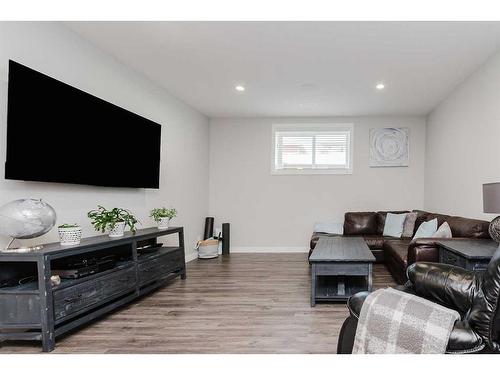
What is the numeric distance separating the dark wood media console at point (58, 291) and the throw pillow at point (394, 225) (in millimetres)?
3846

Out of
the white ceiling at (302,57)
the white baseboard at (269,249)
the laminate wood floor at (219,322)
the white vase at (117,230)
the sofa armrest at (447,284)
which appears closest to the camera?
the sofa armrest at (447,284)

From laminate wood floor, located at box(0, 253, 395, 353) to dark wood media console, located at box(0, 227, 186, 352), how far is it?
0.11 metres

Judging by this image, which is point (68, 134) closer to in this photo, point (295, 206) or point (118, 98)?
point (118, 98)

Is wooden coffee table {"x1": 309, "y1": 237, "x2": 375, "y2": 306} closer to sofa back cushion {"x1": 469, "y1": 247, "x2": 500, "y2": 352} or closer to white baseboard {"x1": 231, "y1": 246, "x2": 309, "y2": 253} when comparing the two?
sofa back cushion {"x1": 469, "y1": 247, "x2": 500, "y2": 352}

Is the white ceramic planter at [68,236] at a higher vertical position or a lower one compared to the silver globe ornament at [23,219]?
lower

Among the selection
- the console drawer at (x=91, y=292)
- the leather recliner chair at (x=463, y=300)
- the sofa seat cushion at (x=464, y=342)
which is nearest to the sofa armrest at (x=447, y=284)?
the leather recliner chair at (x=463, y=300)

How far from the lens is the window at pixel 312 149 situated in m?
6.17

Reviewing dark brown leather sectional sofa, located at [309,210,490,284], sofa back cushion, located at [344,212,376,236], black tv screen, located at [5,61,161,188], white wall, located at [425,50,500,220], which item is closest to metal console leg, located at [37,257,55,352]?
black tv screen, located at [5,61,161,188]

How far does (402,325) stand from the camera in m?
1.35

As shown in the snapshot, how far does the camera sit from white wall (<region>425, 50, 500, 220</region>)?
11.1 ft

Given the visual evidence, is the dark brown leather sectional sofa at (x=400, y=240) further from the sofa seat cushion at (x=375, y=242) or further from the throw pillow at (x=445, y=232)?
the throw pillow at (x=445, y=232)

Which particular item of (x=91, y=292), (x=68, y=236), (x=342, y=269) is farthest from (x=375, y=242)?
(x=68, y=236)

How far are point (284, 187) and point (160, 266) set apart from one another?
3286 millimetres

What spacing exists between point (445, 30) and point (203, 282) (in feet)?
11.6
